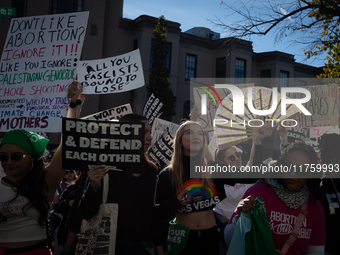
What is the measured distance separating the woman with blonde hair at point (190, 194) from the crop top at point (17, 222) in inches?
41.1

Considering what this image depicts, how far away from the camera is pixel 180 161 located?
3230mm

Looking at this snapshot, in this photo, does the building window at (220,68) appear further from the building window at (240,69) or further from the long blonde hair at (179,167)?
the long blonde hair at (179,167)

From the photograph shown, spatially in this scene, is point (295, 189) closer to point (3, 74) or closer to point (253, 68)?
point (3, 74)

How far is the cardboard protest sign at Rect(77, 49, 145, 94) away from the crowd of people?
5.27 ft

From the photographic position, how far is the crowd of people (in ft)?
8.04

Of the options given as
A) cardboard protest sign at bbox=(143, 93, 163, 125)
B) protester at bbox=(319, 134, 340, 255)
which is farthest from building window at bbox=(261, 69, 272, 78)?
protester at bbox=(319, 134, 340, 255)

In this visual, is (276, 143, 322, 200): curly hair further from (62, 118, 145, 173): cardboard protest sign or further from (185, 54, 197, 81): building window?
(185, 54, 197, 81): building window

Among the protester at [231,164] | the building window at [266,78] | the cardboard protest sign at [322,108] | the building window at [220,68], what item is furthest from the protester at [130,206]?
the building window at [266,78]

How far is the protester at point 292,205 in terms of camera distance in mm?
2613

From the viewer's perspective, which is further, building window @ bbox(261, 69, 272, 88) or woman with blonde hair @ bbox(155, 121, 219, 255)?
building window @ bbox(261, 69, 272, 88)

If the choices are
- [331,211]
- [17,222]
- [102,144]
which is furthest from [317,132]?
[17,222]

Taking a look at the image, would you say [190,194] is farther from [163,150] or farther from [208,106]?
[208,106]

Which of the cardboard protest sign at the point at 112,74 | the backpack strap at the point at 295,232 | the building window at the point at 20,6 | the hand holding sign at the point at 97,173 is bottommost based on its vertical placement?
the backpack strap at the point at 295,232

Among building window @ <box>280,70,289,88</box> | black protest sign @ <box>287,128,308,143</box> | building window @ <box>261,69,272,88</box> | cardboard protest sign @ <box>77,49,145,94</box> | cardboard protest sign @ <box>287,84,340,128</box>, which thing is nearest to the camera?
cardboard protest sign @ <box>77,49,145,94</box>
